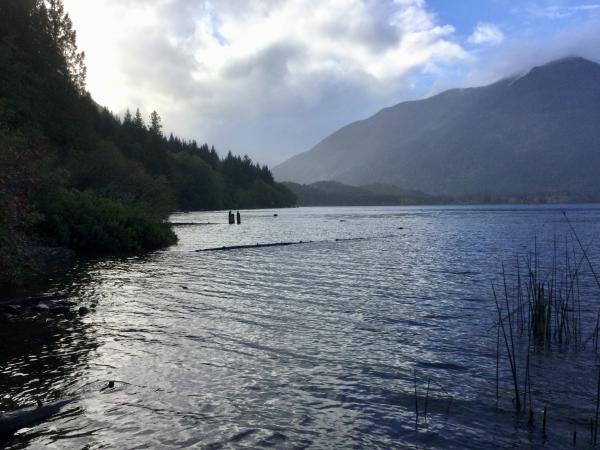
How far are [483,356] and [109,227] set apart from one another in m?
31.7

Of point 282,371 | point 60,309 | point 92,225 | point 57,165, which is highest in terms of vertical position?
point 57,165

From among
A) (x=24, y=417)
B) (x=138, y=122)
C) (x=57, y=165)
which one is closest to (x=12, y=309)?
(x=24, y=417)

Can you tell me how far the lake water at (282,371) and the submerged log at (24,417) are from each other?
0.21m

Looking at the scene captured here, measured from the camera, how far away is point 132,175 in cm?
5881

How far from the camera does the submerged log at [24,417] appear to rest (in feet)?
24.6

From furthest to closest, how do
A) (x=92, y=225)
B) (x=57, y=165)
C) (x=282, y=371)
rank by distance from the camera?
(x=57, y=165)
(x=92, y=225)
(x=282, y=371)

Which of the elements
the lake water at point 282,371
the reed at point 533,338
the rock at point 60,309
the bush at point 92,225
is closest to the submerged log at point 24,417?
the lake water at point 282,371

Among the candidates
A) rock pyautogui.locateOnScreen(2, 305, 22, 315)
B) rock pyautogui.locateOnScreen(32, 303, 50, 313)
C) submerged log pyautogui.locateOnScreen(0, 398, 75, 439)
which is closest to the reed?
submerged log pyautogui.locateOnScreen(0, 398, 75, 439)

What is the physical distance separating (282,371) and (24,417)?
5077 mm

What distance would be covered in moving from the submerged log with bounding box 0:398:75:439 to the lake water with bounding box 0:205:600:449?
21 cm

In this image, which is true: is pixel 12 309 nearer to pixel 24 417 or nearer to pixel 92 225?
pixel 24 417

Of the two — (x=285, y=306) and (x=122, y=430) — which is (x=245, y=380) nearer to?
(x=122, y=430)

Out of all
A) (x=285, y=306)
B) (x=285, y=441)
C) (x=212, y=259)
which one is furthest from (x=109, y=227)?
(x=285, y=441)

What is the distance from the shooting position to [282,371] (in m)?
10.6
